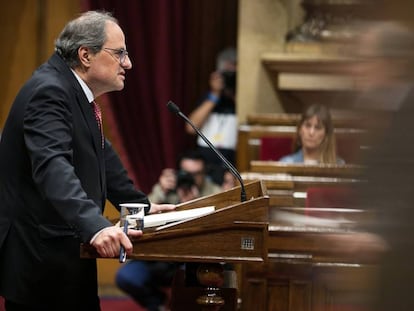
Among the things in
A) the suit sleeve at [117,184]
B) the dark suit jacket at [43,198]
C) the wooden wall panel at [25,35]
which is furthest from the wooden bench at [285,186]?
the wooden wall panel at [25,35]

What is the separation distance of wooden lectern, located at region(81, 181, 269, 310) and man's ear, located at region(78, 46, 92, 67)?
593mm

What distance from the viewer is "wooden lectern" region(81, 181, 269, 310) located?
2254 millimetres

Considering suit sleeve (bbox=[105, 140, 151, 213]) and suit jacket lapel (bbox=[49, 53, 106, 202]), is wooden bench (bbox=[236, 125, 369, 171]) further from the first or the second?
suit jacket lapel (bbox=[49, 53, 106, 202])

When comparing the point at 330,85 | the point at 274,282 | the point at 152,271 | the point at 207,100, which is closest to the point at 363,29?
the point at 330,85

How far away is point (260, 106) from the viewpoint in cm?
629

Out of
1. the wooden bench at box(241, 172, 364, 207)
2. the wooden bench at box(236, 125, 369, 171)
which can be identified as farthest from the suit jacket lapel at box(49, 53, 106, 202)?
the wooden bench at box(236, 125, 369, 171)

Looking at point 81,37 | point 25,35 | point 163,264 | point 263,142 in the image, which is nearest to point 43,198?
point 81,37

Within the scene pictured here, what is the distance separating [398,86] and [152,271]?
4470 millimetres

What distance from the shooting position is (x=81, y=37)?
252 centimetres

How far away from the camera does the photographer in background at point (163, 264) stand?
494cm

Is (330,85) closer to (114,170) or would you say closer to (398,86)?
(398,86)

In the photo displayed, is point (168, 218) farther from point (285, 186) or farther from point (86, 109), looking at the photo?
point (285, 186)

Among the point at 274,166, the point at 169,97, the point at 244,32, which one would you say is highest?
the point at 244,32

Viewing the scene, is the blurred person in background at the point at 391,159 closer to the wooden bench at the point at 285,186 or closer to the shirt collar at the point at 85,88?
the shirt collar at the point at 85,88
